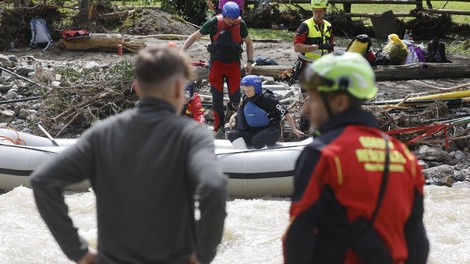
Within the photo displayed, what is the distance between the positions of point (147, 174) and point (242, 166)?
192 inches

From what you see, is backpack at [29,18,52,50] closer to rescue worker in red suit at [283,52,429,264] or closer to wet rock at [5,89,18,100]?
wet rock at [5,89,18,100]

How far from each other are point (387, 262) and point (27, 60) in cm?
1140

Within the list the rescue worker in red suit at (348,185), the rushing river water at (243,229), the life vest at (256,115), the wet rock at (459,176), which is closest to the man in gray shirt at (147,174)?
the rescue worker in red suit at (348,185)

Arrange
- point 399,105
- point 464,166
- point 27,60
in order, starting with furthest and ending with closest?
point 27,60 < point 399,105 < point 464,166

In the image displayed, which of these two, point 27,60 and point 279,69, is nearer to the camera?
point 279,69

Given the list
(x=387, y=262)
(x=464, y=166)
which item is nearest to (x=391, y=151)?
(x=387, y=262)

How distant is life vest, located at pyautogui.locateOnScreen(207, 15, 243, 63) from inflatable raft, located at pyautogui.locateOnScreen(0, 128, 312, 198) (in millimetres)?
1620

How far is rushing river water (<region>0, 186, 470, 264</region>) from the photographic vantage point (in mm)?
5824

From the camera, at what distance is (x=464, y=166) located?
28.3 feet

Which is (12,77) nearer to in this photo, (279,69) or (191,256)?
(279,69)

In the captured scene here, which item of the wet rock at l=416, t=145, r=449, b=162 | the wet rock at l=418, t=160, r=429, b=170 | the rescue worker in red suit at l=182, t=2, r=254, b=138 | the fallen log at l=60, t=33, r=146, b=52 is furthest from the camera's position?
the fallen log at l=60, t=33, r=146, b=52

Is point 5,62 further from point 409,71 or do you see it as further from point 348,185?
point 348,185

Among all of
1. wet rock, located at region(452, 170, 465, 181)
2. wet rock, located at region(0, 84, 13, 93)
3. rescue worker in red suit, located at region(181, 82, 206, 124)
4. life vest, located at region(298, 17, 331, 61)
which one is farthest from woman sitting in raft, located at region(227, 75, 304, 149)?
wet rock, located at region(0, 84, 13, 93)

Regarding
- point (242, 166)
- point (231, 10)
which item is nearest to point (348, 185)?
point (242, 166)
